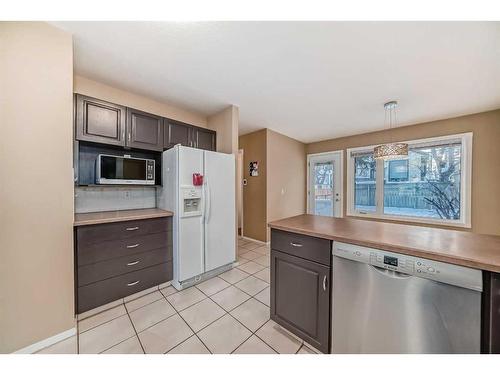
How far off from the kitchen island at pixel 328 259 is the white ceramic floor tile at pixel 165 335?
0.76 meters

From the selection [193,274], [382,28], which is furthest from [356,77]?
[193,274]

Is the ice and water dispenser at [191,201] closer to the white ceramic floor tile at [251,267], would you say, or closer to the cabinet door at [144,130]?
the cabinet door at [144,130]

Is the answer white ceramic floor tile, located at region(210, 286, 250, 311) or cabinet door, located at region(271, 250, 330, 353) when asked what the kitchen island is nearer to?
cabinet door, located at region(271, 250, 330, 353)

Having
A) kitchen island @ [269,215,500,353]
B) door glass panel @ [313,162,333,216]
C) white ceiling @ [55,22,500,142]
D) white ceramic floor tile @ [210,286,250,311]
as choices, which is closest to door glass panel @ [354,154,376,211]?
door glass panel @ [313,162,333,216]

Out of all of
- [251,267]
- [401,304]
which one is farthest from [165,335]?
[401,304]

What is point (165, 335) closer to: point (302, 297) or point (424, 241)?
point (302, 297)

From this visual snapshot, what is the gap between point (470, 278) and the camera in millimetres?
793

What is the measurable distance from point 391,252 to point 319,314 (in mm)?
649

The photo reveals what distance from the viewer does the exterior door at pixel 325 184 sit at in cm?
440

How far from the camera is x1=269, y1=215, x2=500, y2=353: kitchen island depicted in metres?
0.79

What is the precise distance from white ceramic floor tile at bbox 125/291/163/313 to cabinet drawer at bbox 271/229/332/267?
1472mm

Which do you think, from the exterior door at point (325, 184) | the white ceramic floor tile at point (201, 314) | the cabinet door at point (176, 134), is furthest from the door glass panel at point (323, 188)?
the white ceramic floor tile at point (201, 314)

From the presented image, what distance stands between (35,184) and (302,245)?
6.52 feet
